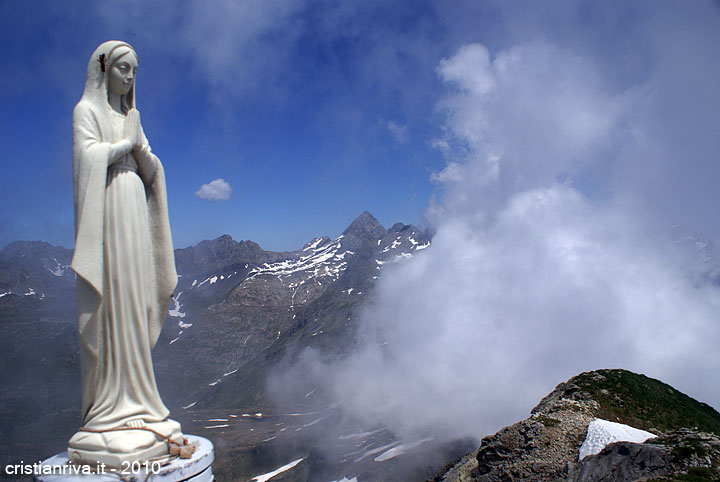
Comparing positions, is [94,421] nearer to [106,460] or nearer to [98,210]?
[106,460]

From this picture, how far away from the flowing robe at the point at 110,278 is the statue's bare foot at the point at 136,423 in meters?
0.06

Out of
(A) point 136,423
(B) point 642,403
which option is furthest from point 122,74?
(B) point 642,403

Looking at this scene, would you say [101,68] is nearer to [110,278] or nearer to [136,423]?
[110,278]

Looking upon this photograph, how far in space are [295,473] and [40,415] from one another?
444 feet

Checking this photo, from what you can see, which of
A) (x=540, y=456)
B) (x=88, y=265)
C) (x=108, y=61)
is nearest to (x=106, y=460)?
(x=88, y=265)

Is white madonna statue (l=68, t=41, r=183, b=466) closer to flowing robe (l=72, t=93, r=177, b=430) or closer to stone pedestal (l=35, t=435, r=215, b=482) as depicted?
flowing robe (l=72, t=93, r=177, b=430)

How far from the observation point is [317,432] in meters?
188

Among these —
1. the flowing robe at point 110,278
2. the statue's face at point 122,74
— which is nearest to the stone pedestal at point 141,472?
the flowing robe at point 110,278

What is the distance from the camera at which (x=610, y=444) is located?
19.3 meters

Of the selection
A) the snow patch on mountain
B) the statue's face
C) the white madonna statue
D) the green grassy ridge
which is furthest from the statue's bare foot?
the green grassy ridge

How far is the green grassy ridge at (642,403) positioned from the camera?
2830 cm

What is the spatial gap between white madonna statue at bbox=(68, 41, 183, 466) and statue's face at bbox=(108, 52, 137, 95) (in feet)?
0.06

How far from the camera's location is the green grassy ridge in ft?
92.8

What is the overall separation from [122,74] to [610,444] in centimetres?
2274
